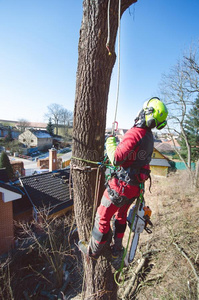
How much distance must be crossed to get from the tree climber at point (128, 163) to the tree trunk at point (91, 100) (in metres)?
0.21

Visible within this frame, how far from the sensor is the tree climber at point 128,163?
1.79 meters

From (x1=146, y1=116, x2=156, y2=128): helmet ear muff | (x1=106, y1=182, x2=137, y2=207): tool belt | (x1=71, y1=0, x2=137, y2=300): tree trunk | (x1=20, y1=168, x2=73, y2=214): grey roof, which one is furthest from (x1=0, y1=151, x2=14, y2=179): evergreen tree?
(x1=146, y1=116, x2=156, y2=128): helmet ear muff

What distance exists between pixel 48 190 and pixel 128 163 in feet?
26.8

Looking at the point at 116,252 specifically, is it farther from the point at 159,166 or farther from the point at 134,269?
the point at 159,166

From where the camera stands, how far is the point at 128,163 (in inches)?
76.9

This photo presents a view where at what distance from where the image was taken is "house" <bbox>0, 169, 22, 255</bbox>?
634 centimetres

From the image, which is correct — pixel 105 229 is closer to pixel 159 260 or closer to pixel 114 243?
pixel 114 243

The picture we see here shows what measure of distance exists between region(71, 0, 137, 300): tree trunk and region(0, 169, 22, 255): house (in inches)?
220

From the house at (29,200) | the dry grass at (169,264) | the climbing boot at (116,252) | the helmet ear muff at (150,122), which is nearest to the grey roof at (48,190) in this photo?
the house at (29,200)

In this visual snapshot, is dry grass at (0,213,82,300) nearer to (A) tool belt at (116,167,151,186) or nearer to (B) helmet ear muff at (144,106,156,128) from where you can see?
(A) tool belt at (116,167,151,186)

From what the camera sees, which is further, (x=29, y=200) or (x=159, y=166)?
(x=159, y=166)

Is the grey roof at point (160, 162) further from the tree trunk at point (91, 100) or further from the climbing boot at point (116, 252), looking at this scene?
the tree trunk at point (91, 100)

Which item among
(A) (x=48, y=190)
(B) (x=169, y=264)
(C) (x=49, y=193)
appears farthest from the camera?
(A) (x=48, y=190)

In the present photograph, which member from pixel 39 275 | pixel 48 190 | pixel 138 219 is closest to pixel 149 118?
pixel 138 219
